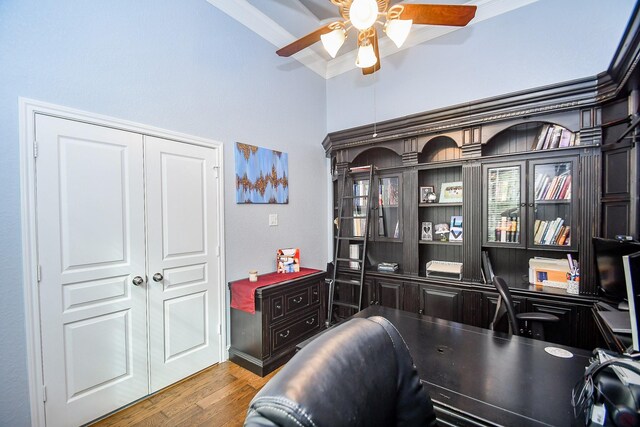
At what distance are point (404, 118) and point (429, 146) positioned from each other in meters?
0.46

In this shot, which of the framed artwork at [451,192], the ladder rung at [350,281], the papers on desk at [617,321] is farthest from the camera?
the ladder rung at [350,281]

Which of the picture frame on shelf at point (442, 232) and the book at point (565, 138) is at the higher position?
the book at point (565, 138)

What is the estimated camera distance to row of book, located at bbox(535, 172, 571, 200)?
2.28m

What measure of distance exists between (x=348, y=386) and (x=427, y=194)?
279 centimetres

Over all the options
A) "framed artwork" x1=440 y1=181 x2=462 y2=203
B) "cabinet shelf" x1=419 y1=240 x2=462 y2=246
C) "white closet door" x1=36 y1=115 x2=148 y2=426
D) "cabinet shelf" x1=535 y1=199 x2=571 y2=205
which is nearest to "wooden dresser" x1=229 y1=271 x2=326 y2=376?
"white closet door" x1=36 y1=115 x2=148 y2=426

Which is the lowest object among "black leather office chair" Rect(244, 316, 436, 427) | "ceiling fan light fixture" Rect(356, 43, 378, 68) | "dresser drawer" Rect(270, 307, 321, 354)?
"dresser drawer" Rect(270, 307, 321, 354)

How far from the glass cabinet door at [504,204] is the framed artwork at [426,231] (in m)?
0.58

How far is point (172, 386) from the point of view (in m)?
2.25

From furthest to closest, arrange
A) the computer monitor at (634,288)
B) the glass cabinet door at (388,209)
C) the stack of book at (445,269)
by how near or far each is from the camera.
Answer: the glass cabinet door at (388,209), the stack of book at (445,269), the computer monitor at (634,288)

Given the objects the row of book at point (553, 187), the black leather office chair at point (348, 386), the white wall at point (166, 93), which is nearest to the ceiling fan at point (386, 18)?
the white wall at point (166, 93)

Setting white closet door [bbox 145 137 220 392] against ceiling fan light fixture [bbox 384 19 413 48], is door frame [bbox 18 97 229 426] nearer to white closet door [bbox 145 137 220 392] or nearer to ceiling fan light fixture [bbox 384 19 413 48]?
white closet door [bbox 145 137 220 392]

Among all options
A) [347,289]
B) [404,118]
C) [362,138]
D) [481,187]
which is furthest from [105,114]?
[481,187]

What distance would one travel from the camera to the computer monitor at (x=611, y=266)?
5.74 feet

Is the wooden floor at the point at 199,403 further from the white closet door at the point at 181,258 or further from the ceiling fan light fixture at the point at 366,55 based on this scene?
the ceiling fan light fixture at the point at 366,55
